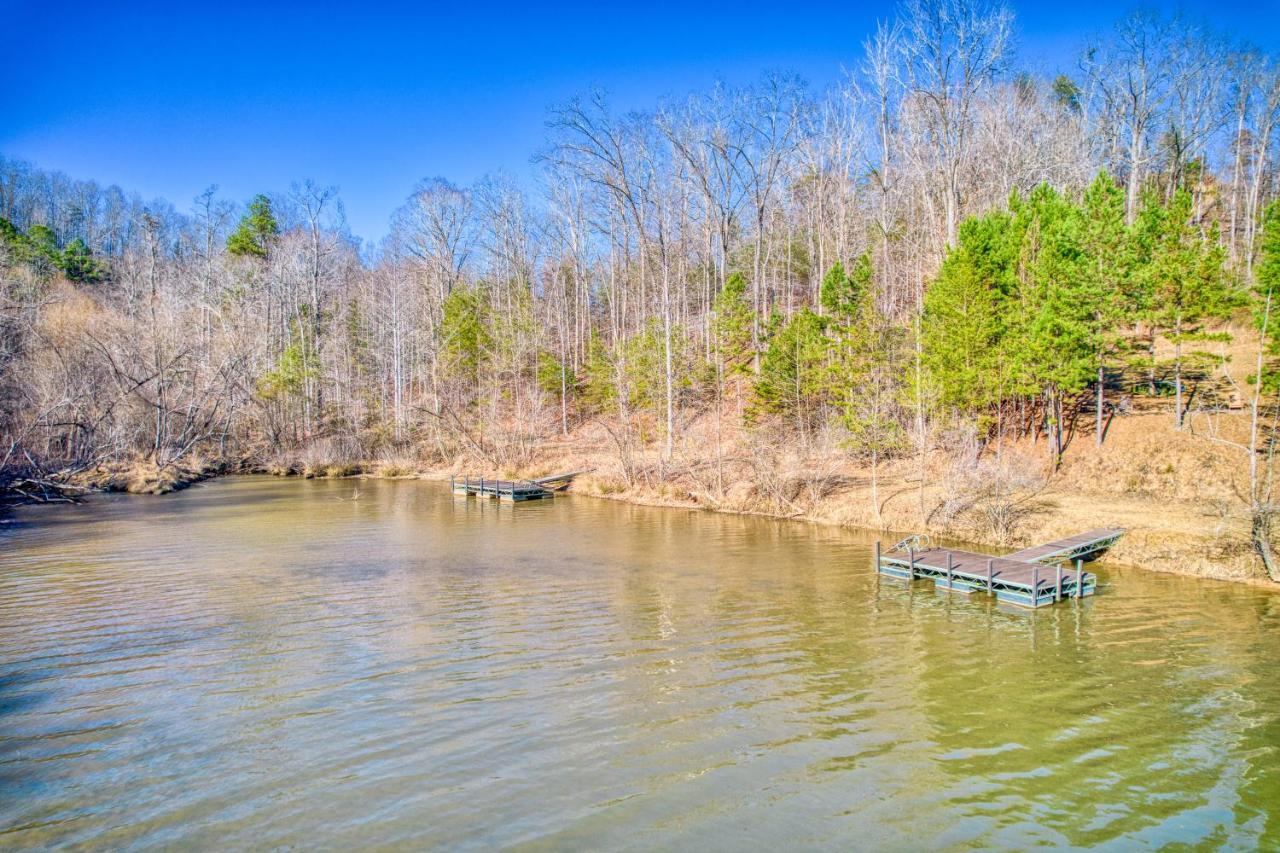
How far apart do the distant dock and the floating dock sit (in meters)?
20.4

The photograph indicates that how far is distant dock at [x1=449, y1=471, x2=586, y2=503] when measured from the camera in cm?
3616

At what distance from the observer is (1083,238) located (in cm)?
2541

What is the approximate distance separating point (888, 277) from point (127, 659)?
43706mm

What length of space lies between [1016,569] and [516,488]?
24.8 metres

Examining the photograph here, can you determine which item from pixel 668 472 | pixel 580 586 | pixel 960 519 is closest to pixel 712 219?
pixel 668 472

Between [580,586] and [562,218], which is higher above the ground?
[562,218]

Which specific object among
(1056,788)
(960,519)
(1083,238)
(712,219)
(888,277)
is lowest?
(1056,788)

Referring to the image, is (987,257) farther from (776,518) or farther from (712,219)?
(712,219)

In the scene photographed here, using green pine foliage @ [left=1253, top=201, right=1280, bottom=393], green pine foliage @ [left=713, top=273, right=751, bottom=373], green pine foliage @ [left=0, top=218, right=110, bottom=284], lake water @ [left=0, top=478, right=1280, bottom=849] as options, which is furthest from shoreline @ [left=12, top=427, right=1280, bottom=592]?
green pine foliage @ [left=0, top=218, right=110, bottom=284]

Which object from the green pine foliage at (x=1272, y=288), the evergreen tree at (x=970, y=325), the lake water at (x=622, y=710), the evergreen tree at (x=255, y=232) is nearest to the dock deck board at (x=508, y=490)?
the lake water at (x=622, y=710)

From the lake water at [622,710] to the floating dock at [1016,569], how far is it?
56 cm

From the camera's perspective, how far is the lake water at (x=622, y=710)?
305 inches

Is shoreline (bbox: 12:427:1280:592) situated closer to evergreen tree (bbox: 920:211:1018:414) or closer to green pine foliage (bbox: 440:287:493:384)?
evergreen tree (bbox: 920:211:1018:414)

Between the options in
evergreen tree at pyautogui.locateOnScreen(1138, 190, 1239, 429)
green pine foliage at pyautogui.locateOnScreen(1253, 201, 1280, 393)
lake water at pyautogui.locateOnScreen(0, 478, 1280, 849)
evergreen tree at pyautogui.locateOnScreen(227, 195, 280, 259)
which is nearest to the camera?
lake water at pyautogui.locateOnScreen(0, 478, 1280, 849)
